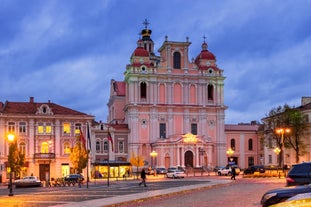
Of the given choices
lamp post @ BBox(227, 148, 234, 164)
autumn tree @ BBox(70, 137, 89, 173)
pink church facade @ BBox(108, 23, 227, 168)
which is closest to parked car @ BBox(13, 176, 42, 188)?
autumn tree @ BBox(70, 137, 89, 173)

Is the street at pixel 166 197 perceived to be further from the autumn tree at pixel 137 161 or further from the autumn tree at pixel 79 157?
the autumn tree at pixel 137 161

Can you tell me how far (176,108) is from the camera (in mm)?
102750

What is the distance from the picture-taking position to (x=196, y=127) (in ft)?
341

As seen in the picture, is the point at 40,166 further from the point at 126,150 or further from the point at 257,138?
the point at 257,138

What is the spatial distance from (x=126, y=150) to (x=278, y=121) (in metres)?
28.1

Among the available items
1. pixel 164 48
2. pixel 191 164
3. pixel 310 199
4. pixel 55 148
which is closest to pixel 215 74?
pixel 164 48

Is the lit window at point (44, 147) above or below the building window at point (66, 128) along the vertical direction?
below

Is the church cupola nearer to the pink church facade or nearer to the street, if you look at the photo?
the pink church facade

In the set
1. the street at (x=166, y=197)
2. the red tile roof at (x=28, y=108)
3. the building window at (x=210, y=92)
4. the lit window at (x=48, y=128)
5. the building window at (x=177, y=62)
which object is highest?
the building window at (x=177, y=62)

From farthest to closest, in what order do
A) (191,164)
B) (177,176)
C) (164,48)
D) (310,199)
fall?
(164,48) → (191,164) → (177,176) → (310,199)

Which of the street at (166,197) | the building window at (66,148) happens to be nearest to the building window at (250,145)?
the building window at (66,148)

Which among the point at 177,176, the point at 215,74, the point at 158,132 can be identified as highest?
the point at 215,74

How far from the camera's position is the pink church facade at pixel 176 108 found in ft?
323

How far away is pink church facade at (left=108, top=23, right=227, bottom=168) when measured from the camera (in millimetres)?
98500
